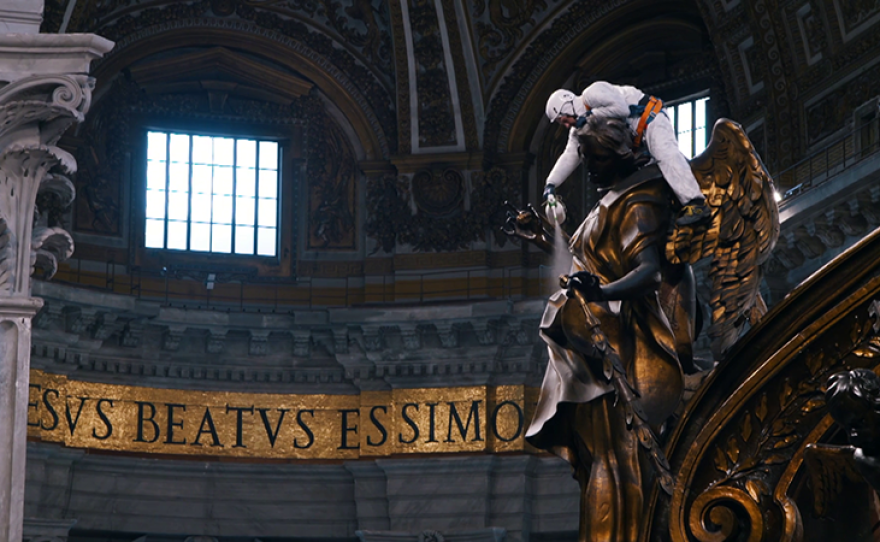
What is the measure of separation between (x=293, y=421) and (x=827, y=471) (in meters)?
20.6

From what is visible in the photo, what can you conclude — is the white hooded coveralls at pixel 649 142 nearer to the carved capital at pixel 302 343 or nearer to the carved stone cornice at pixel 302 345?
the carved stone cornice at pixel 302 345

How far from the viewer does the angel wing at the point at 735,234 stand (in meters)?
3.10

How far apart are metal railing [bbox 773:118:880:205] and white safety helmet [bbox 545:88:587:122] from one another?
44.2 feet

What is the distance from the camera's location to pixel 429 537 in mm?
21688

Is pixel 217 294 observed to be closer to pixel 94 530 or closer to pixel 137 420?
pixel 137 420

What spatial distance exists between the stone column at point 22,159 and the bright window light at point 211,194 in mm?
17541

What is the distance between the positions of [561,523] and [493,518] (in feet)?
3.04

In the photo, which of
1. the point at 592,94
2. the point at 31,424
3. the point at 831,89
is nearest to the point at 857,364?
the point at 592,94

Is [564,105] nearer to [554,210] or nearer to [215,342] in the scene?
[554,210]

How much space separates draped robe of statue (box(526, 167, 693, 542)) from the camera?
3.06 metres

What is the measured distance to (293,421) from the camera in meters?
23.1

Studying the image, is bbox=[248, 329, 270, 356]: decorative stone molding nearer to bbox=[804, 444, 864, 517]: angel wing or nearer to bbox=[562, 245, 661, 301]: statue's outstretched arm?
bbox=[562, 245, 661, 301]: statue's outstretched arm

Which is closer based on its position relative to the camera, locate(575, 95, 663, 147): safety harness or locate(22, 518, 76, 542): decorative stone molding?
locate(575, 95, 663, 147): safety harness

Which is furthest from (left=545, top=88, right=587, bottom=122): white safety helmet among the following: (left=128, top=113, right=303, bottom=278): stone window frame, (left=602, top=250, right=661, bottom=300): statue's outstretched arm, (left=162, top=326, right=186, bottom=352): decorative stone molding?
(left=128, top=113, right=303, bottom=278): stone window frame
